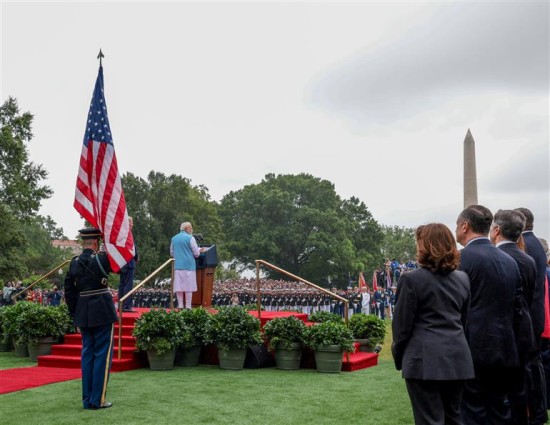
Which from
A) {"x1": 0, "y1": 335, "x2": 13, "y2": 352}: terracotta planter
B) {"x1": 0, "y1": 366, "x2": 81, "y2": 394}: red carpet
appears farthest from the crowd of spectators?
{"x1": 0, "y1": 366, "x2": 81, "y2": 394}: red carpet

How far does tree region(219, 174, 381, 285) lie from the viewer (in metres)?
58.0

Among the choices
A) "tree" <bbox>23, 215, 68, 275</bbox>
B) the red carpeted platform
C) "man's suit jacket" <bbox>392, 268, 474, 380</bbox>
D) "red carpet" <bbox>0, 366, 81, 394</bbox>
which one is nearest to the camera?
"man's suit jacket" <bbox>392, 268, 474, 380</bbox>

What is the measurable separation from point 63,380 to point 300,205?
55205 millimetres

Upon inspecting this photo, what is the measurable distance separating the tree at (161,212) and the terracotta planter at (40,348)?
37412mm

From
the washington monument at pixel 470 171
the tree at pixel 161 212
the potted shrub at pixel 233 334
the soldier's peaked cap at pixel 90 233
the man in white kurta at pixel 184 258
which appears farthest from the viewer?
the tree at pixel 161 212

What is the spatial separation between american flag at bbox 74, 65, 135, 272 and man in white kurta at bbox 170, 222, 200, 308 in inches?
149

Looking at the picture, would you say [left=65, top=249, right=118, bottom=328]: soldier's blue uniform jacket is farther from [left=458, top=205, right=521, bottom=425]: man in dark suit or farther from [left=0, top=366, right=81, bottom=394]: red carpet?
[left=458, top=205, right=521, bottom=425]: man in dark suit

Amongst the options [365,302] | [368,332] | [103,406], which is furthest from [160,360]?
[365,302]

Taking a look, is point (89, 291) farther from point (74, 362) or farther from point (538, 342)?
point (538, 342)

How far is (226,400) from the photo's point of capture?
699 cm

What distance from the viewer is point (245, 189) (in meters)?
63.5

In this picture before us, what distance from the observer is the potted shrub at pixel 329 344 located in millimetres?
9156

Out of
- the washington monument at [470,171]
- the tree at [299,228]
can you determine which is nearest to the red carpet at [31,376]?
the washington monument at [470,171]

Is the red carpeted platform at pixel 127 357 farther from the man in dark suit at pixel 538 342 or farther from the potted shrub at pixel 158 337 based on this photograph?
the man in dark suit at pixel 538 342
